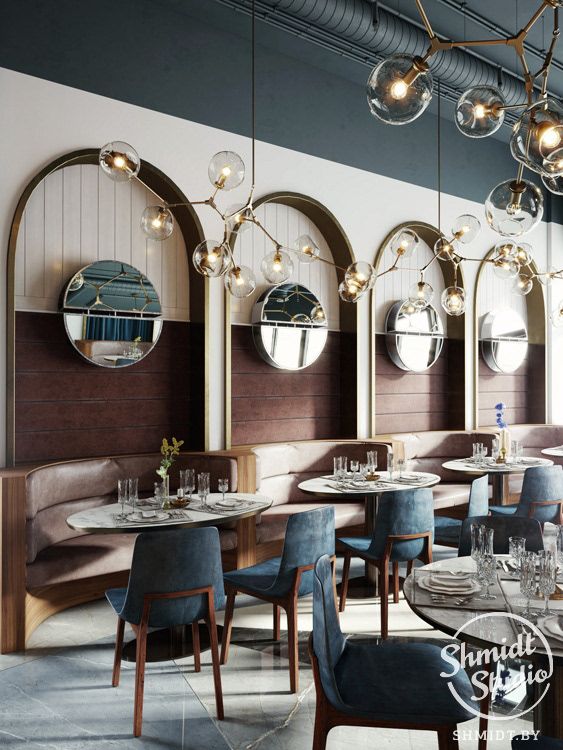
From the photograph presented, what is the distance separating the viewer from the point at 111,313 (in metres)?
4.95

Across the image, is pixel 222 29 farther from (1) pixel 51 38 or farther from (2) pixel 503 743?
(2) pixel 503 743

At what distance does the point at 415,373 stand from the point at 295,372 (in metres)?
1.67

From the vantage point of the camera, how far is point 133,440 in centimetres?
528

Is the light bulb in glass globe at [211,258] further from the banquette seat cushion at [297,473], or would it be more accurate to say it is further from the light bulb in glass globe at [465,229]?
the banquette seat cushion at [297,473]

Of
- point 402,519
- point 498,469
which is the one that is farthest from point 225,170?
point 498,469

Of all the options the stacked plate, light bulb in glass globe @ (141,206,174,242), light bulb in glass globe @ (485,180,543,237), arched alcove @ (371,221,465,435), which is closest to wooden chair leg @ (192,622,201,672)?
the stacked plate

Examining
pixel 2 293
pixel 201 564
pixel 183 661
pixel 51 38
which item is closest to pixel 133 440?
pixel 2 293

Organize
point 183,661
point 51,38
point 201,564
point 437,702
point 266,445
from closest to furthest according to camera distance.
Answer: point 437,702 → point 201,564 → point 183,661 → point 51,38 → point 266,445

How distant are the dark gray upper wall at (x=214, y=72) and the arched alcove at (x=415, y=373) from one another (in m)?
0.83

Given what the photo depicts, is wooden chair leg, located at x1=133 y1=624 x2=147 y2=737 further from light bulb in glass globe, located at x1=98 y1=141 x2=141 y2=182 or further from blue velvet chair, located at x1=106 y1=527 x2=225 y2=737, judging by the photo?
light bulb in glass globe, located at x1=98 y1=141 x2=141 y2=182

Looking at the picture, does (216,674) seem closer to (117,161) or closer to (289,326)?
(117,161)

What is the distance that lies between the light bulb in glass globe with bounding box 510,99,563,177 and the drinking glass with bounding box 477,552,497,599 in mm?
1329

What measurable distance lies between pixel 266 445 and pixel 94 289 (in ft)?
6.39

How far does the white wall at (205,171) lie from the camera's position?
175 inches
